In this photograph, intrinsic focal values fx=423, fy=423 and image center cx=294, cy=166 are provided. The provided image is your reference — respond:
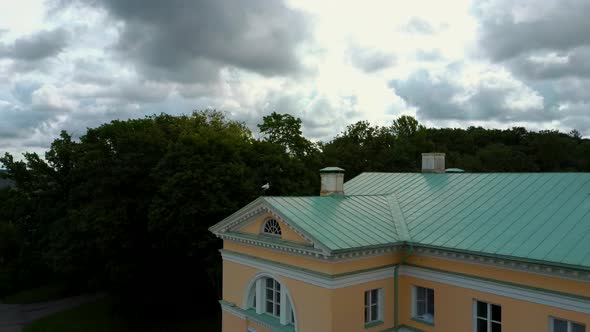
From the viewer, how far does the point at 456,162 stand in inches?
2175

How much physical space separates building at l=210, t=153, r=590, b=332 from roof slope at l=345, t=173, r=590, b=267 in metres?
0.04

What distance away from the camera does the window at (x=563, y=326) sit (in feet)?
35.1

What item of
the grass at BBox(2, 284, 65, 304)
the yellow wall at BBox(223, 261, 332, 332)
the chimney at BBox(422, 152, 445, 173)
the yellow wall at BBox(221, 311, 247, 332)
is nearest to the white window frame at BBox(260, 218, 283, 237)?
the yellow wall at BBox(223, 261, 332, 332)

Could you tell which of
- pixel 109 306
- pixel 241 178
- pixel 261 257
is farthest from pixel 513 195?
pixel 109 306

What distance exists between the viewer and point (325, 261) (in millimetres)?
12711

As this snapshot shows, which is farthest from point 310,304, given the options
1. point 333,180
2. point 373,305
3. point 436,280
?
point 333,180

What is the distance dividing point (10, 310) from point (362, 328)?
107 ft

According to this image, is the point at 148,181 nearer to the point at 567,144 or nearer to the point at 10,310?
the point at 10,310

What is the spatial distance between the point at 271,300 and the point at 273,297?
0.29 metres

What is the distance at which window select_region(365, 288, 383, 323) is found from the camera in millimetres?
13758

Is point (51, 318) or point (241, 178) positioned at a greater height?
point (241, 178)

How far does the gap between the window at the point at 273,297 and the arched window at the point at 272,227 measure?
1.85 m

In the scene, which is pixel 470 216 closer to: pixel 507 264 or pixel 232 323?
pixel 507 264

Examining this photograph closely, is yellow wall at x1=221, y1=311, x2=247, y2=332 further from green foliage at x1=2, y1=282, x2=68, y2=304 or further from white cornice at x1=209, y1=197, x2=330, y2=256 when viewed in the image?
green foliage at x1=2, y1=282, x2=68, y2=304
